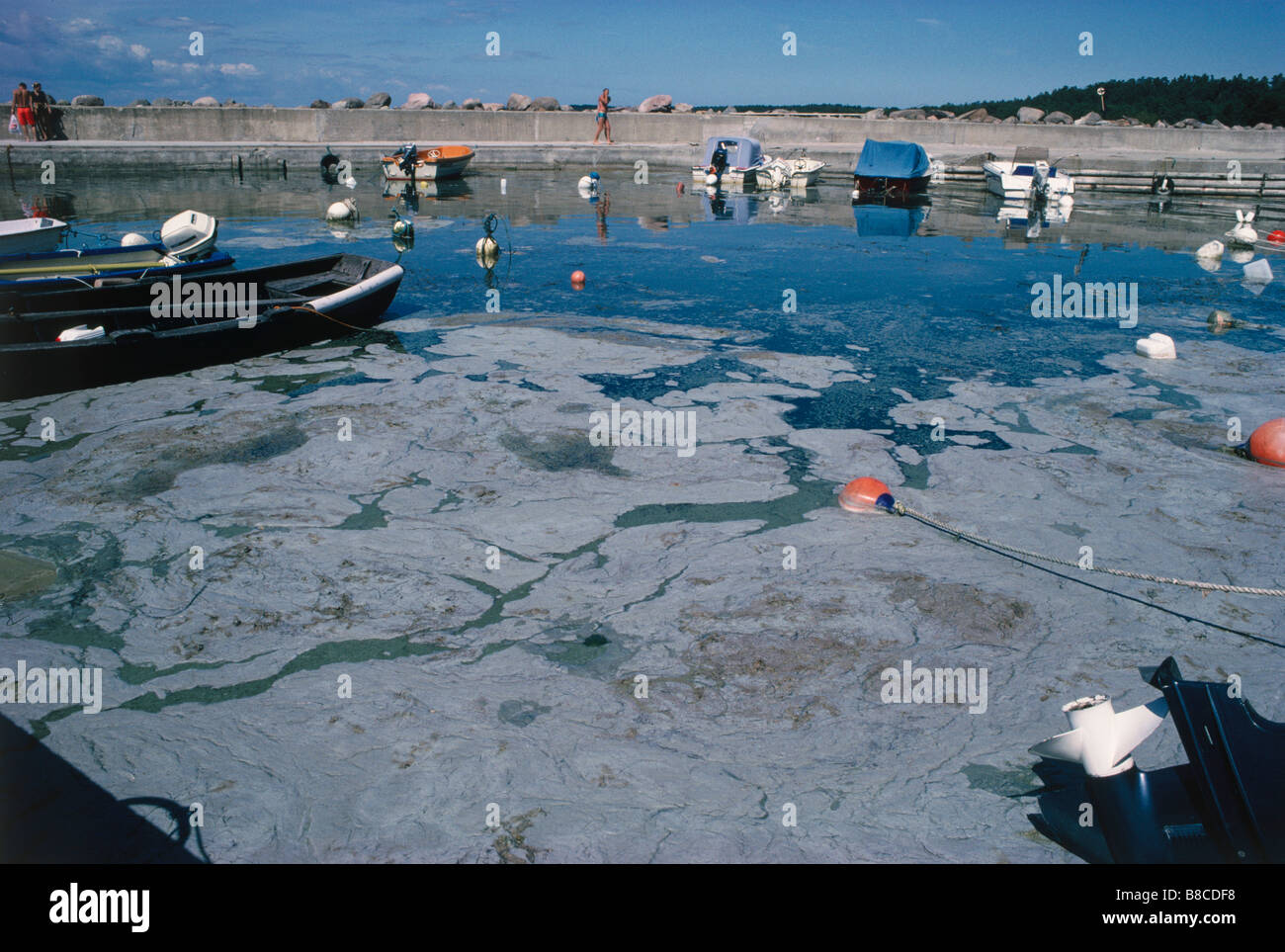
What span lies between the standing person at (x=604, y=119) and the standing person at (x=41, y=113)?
1772 centimetres

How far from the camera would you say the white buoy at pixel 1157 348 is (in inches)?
382

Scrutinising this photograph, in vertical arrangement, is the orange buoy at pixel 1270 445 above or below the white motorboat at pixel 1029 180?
below

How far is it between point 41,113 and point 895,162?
1024 inches

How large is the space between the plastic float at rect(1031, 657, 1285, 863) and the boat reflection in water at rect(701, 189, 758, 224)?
18.9 m

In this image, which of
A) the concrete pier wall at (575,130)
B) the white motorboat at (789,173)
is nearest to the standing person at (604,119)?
the concrete pier wall at (575,130)

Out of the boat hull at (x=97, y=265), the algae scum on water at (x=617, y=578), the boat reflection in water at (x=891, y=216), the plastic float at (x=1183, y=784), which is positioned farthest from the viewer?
the boat reflection in water at (x=891, y=216)

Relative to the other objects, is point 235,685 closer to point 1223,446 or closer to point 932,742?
point 932,742

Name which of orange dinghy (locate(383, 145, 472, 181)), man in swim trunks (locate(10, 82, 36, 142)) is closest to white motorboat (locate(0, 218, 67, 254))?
orange dinghy (locate(383, 145, 472, 181))

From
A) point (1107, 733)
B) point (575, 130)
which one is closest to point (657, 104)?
point (575, 130)

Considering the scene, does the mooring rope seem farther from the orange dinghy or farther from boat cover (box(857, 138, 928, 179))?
the orange dinghy

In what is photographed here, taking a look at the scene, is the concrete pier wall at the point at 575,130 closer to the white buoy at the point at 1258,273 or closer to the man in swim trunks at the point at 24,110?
the man in swim trunks at the point at 24,110

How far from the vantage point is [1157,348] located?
976cm

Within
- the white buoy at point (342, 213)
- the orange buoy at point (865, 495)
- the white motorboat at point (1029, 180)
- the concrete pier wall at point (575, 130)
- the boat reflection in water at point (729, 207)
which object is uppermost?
the concrete pier wall at point (575, 130)

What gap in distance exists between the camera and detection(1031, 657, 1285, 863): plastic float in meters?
2.82
